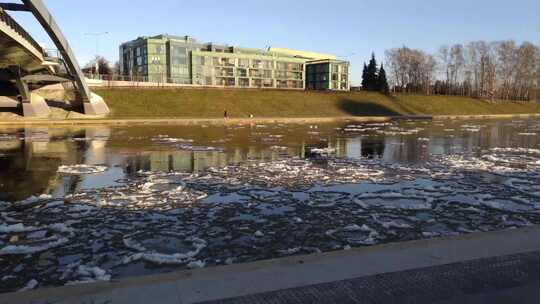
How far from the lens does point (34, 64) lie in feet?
133

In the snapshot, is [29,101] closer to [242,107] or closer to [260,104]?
[242,107]

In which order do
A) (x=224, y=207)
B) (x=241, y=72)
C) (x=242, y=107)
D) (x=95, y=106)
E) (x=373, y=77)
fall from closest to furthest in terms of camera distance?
(x=224, y=207)
(x=95, y=106)
(x=242, y=107)
(x=373, y=77)
(x=241, y=72)

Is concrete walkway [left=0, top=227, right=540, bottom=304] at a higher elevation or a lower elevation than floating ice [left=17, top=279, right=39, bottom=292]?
higher

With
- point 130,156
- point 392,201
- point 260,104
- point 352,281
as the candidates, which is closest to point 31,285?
point 352,281

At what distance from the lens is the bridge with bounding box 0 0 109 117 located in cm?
2816

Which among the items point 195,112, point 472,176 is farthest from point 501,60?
point 472,176

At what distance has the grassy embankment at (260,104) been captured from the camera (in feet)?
189

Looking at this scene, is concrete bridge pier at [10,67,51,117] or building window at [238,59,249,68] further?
building window at [238,59,249,68]

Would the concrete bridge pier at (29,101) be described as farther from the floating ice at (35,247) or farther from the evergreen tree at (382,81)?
the evergreen tree at (382,81)

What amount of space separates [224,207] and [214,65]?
446 ft

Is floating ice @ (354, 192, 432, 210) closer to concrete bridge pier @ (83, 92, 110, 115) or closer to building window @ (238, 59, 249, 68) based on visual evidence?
concrete bridge pier @ (83, 92, 110, 115)

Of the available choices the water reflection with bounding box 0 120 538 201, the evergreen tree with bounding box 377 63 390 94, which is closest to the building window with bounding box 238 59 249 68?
the evergreen tree with bounding box 377 63 390 94

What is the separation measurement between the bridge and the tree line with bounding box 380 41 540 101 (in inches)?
3299

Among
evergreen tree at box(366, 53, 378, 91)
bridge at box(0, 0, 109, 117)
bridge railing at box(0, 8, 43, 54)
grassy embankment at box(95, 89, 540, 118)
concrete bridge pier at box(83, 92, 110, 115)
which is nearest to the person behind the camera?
bridge railing at box(0, 8, 43, 54)
